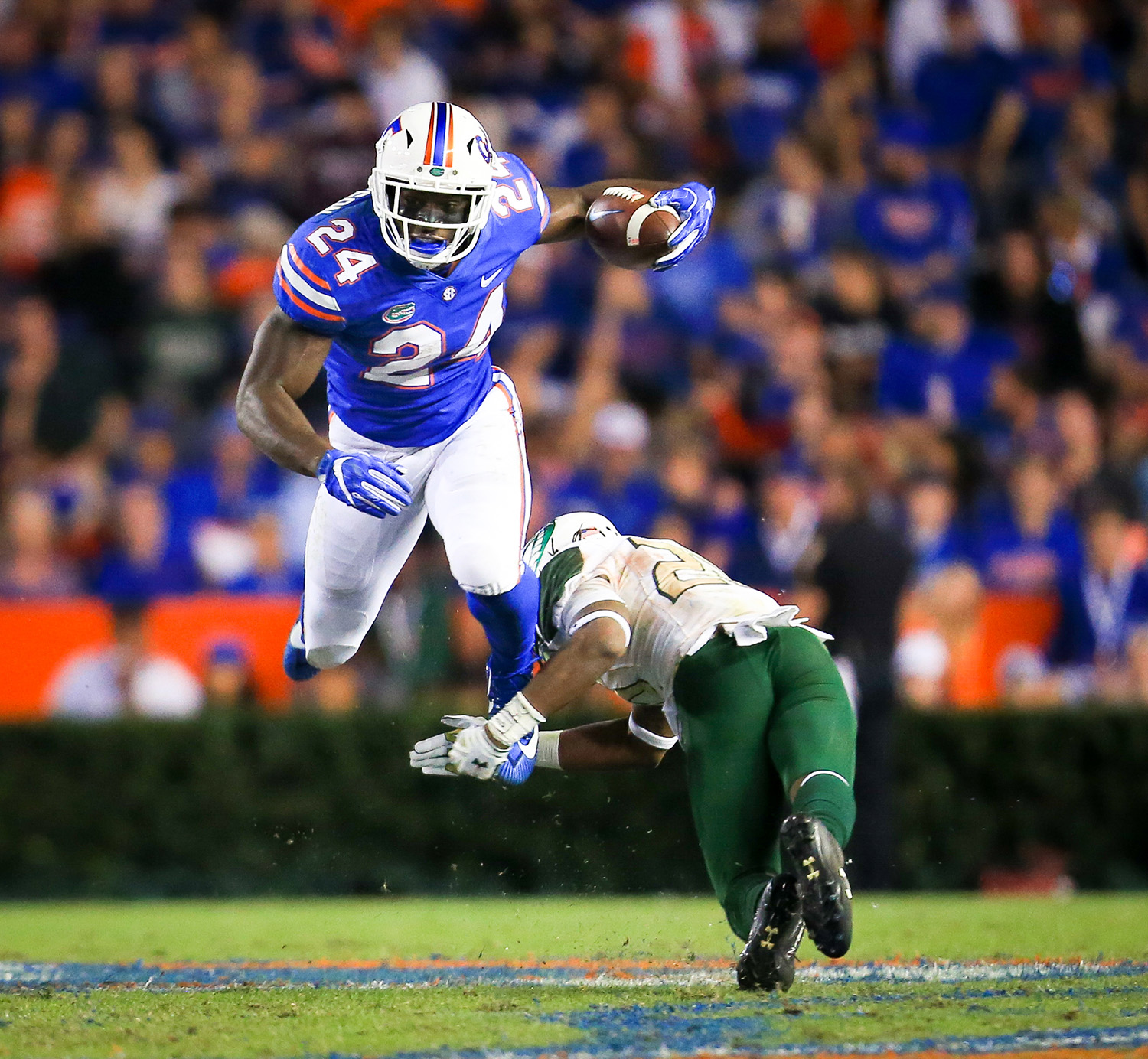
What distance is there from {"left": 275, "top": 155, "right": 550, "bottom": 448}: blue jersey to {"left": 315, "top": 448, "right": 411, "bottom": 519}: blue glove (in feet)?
2.03

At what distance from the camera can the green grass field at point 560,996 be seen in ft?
13.3

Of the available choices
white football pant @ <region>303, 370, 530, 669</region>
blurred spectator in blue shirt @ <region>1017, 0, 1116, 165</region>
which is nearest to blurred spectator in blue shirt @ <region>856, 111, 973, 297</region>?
blurred spectator in blue shirt @ <region>1017, 0, 1116, 165</region>

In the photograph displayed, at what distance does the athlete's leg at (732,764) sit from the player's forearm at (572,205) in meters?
1.98

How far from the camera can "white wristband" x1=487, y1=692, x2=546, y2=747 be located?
514 cm

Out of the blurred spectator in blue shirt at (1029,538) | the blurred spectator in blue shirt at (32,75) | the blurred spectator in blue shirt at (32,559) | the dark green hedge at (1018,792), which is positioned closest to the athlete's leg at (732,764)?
the dark green hedge at (1018,792)

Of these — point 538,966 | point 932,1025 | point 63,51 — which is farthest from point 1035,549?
point 63,51

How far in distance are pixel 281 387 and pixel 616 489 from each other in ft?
16.5

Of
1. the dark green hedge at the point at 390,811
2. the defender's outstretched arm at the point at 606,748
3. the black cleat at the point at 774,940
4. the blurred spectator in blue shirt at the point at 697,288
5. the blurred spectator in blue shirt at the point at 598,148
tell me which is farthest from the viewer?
the blurred spectator in blue shirt at the point at 598,148

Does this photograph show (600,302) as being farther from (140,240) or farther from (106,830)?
(106,830)

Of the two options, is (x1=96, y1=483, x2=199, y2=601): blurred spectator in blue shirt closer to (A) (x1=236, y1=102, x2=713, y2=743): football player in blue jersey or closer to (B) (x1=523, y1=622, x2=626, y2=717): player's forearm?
(A) (x1=236, y1=102, x2=713, y2=743): football player in blue jersey

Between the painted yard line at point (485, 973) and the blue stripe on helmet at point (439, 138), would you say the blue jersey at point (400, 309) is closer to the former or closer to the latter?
the blue stripe on helmet at point (439, 138)

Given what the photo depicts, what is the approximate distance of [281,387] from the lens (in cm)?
570

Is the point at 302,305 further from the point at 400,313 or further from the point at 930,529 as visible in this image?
the point at 930,529

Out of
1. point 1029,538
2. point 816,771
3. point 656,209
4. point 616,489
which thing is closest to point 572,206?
point 656,209
